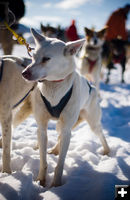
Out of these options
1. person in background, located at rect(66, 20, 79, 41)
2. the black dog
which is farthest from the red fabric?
person in background, located at rect(66, 20, 79, 41)

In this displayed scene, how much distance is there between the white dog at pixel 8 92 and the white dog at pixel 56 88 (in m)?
0.19

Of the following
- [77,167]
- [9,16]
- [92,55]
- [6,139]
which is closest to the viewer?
[6,139]

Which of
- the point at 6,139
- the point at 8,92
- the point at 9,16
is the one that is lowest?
the point at 6,139

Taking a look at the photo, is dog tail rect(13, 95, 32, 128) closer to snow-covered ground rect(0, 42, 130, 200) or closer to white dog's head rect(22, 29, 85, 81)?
snow-covered ground rect(0, 42, 130, 200)

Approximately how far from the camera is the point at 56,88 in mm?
1879

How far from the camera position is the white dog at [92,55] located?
5566mm

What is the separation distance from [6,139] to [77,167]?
37.2 inches

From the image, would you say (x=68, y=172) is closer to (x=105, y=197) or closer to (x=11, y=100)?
(x=105, y=197)

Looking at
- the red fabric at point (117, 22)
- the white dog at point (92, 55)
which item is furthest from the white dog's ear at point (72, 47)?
the red fabric at point (117, 22)

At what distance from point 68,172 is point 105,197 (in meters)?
0.60

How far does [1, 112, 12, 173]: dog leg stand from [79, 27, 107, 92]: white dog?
13.3ft

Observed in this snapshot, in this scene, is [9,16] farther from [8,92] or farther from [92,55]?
[92,55]

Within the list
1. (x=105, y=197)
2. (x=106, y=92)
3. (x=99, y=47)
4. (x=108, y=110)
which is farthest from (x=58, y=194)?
(x=106, y=92)

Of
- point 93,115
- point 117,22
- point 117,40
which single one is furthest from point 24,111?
point 117,22
